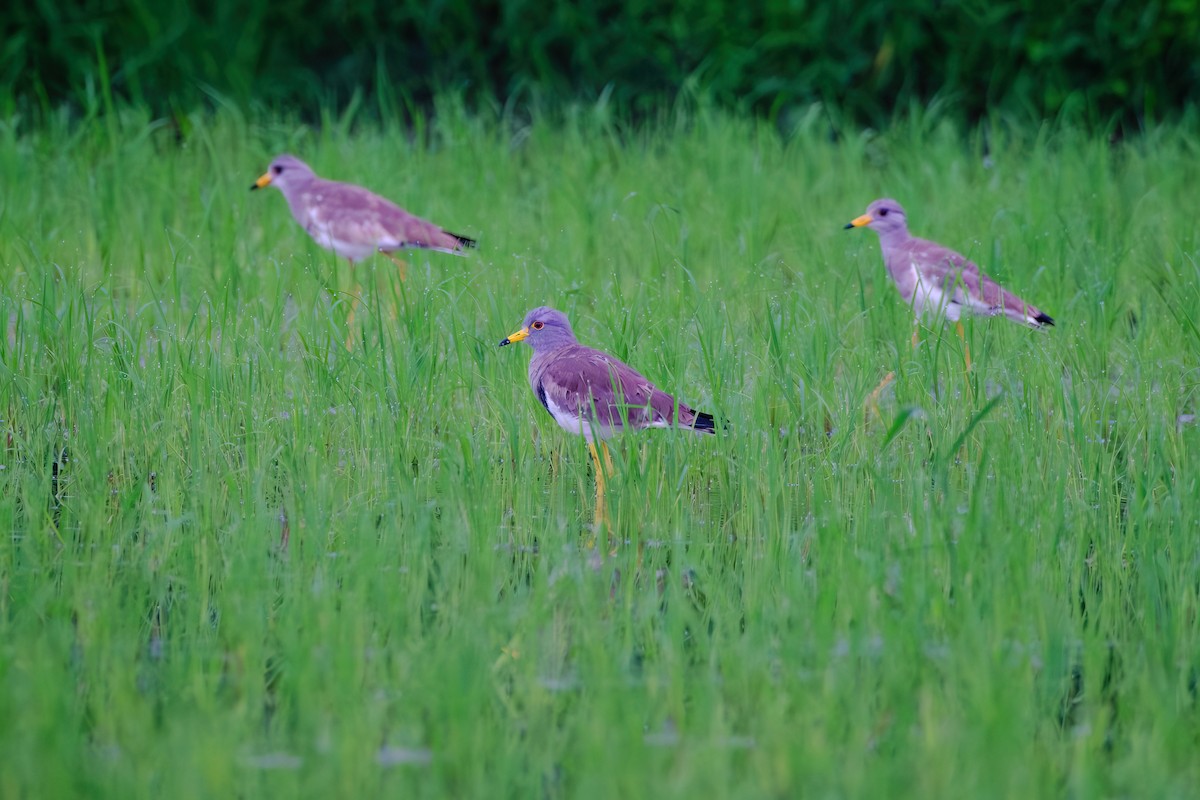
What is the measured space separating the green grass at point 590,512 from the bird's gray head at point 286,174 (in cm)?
16

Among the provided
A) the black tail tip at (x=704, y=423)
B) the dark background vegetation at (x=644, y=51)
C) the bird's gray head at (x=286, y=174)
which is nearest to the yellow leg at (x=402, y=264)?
the bird's gray head at (x=286, y=174)

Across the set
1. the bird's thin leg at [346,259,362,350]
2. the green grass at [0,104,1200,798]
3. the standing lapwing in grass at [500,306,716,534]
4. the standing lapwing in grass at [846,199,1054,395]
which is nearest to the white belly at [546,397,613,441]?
the standing lapwing in grass at [500,306,716,534]

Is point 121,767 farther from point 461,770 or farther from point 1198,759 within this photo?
point 1198,759

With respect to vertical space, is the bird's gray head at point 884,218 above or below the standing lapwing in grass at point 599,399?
above

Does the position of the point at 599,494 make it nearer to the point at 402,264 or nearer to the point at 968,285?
the point at 968,285

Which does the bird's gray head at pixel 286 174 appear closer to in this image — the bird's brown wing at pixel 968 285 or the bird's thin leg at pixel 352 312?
the bird's thin leg at pixel 352 312

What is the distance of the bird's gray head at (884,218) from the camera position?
21.1ft

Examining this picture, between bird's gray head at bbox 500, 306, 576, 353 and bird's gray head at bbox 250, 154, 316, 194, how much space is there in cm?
241

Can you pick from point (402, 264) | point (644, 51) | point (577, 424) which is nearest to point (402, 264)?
point (402, 264)

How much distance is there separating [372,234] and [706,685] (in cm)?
383

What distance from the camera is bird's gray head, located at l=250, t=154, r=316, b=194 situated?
6.96 metres

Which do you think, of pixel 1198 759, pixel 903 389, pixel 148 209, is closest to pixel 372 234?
pixel 148 209

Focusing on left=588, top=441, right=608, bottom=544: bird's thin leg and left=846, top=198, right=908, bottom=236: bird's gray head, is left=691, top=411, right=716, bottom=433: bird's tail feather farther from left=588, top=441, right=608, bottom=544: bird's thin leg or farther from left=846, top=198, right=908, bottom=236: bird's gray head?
left=846, top=198, right=908, bottom=236: bird's gray head

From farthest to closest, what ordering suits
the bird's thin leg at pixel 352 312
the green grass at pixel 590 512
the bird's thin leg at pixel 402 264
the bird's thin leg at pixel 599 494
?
the bird's thin leg at pixel 402 264 < the bird's thin leg at pixel 352 312 < the bird's thin leg at pixel 599 494 < the green grass at pixel 590 512
